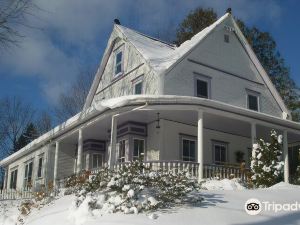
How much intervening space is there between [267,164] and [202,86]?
6308 mm

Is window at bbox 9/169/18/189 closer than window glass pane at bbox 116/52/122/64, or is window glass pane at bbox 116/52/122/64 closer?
window glass pane at bbox 116/52/122/64

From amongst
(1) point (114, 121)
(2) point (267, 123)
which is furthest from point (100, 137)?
(2) point (267, 123)

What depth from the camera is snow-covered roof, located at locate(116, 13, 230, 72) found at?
1853 cm

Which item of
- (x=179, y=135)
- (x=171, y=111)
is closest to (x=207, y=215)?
(x=171, y=111)

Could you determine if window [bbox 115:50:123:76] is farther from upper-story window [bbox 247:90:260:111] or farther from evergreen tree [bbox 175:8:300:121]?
evergreen tree [bbox 175:8:300:121]

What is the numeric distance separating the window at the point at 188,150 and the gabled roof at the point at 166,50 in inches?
128

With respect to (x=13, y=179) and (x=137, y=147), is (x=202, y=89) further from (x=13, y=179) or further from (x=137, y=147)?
(x=13, y=179)

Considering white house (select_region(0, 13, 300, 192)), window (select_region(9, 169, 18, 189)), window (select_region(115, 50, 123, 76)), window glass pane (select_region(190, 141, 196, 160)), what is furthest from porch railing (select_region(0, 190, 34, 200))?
window glass pane (select_region(190, 141, 196, 160))

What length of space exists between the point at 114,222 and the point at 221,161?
39.2ft

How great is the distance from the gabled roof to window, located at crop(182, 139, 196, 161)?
128 inches

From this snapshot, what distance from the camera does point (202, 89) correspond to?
1917 cm

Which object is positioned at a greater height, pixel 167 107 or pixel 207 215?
pixel 167 107

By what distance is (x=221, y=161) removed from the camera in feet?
62.4

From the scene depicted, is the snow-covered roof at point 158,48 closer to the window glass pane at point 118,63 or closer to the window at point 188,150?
the window glass pane at point 118,63
